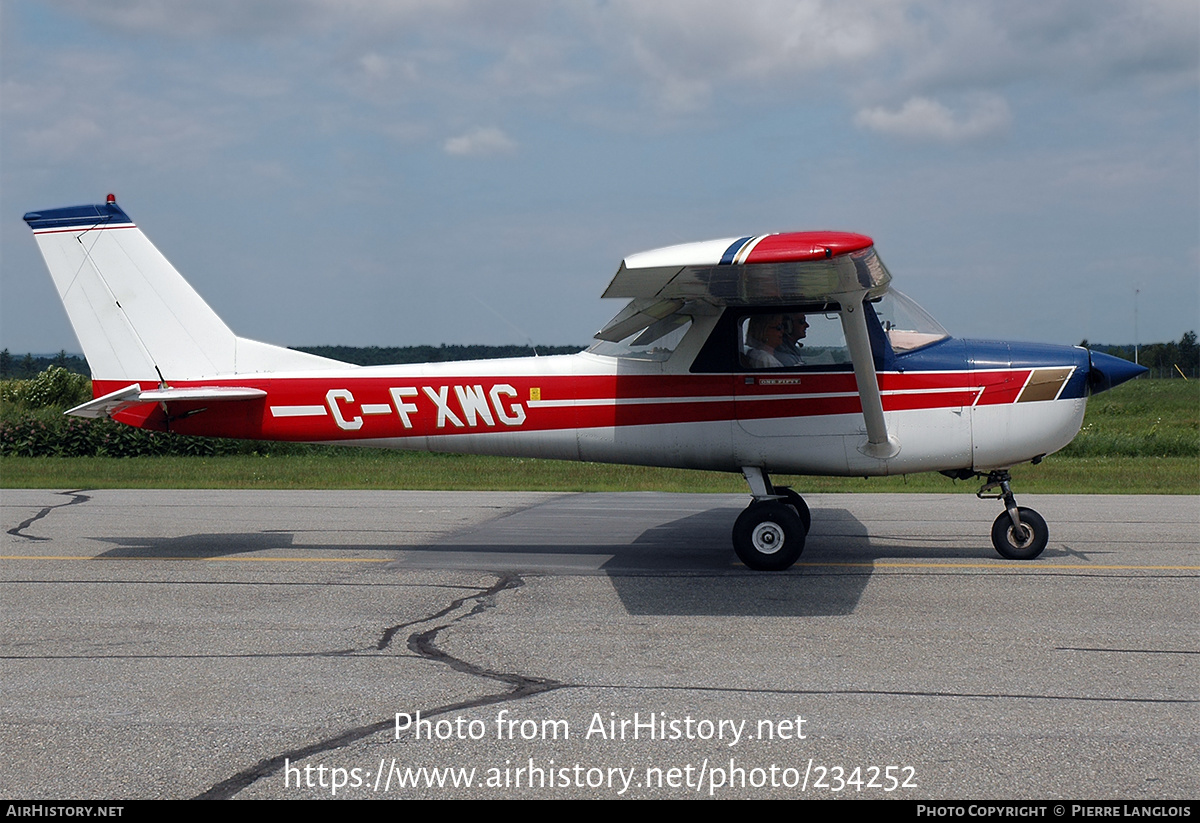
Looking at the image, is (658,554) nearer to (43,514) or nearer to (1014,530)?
(1014,530)

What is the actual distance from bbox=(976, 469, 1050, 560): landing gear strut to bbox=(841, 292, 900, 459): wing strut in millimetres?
1133

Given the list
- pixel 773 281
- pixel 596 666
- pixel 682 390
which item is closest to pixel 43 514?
pixel 682 390

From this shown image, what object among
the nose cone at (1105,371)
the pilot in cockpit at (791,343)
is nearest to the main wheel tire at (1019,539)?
the nose cone at (1105,371)

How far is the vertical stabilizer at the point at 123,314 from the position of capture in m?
9.48

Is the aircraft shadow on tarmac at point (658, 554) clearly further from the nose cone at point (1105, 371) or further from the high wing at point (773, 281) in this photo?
the nose cone at point (1105, 371)

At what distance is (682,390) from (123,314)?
5041 mm

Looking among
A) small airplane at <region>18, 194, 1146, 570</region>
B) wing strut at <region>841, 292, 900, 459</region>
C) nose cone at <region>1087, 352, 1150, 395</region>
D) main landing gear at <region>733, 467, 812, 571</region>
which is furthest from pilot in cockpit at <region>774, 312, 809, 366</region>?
nose cone at <region>1087, 352, 1150, 395</region>

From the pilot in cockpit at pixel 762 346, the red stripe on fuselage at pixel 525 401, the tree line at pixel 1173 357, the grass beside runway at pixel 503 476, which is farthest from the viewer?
the tree line at pixel 1173 357

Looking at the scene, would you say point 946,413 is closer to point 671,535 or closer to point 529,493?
point 671,535

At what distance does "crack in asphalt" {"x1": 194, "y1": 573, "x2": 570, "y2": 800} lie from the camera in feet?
13.5

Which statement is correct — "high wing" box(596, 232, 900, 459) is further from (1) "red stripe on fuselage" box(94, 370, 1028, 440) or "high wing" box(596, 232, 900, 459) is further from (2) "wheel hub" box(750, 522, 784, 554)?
(2) "wheel hub" box(750, 522, 784, 554)

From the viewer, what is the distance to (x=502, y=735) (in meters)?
4.62

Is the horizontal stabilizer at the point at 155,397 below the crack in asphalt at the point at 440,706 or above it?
above
